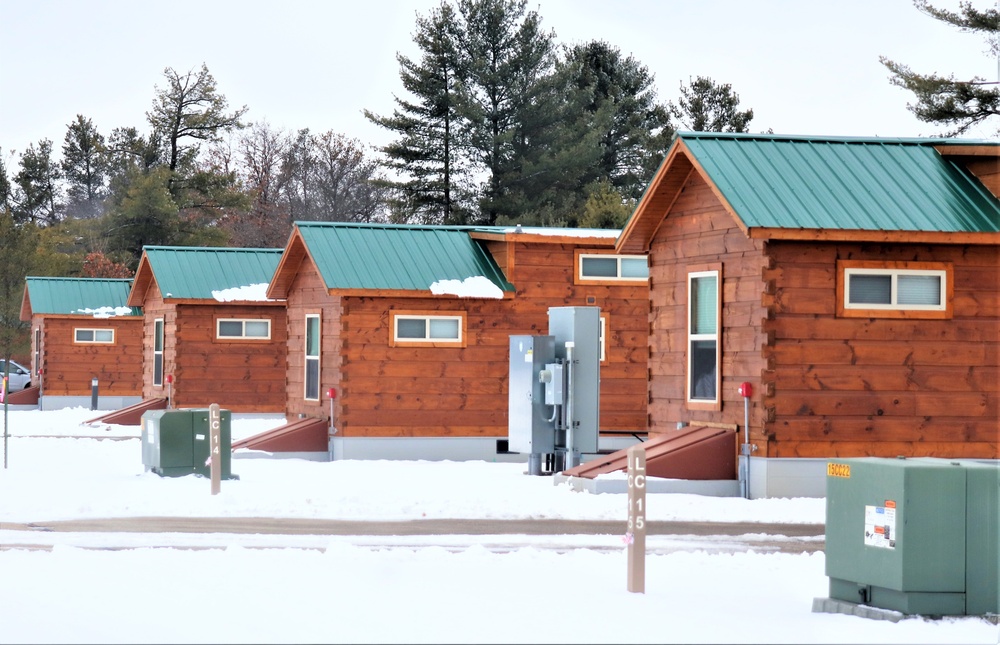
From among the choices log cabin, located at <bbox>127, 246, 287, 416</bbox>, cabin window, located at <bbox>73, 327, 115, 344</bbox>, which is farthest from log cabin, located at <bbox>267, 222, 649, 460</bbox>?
cabin window, located at <bbox>73, 327, 115, 344</bbox>

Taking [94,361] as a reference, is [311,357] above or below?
above

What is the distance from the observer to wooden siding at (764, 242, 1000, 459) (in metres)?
18.8

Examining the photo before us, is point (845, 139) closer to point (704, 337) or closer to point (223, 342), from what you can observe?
point (704, 337)

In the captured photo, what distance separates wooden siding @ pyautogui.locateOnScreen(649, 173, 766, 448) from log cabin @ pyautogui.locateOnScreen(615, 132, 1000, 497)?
3cm

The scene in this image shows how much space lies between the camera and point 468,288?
86.1ft

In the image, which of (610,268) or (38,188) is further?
(38,188)

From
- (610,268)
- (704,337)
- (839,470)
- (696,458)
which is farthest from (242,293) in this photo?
(839,470)

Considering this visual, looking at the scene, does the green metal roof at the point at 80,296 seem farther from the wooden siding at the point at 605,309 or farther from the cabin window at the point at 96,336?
the wooden siding at the point at 605,309

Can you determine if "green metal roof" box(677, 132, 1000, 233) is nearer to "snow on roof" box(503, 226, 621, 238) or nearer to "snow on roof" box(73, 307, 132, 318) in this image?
"snow on roof" box(503, 226, 621, 238)

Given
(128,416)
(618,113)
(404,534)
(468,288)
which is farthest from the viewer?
(618,113)

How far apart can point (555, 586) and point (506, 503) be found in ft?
20.9

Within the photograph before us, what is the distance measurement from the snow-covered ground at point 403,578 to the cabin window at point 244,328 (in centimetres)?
1758

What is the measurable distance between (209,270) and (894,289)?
2262 cm

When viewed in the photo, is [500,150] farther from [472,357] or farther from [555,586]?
[555,586]
